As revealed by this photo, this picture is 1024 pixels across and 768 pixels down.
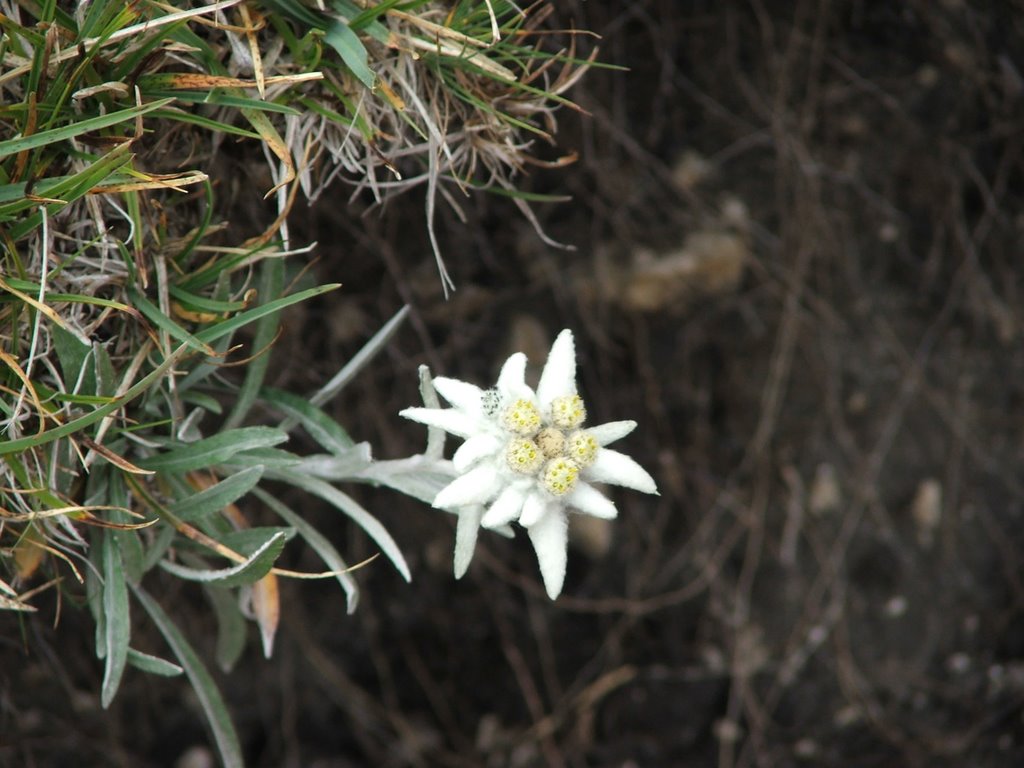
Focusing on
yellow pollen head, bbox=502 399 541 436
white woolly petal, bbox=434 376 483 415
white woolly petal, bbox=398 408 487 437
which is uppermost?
yellow pollen head, bbox=502 399 541 436

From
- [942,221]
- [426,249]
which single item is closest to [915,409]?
[942,221]

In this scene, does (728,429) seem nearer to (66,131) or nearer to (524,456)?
(524,456)

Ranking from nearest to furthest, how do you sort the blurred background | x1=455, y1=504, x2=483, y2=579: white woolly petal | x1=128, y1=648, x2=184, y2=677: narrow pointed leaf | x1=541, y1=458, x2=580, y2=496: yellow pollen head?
x1=541, y1=458, x2=580, y2=496: yellow pollen head < x1=455, y1=504, x2=483, y2=579: white woolly petal < x1=128, y1=648, x2=184, y2=677: narrow pointed leaf < the blurred background

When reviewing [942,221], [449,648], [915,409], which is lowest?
[449,648]

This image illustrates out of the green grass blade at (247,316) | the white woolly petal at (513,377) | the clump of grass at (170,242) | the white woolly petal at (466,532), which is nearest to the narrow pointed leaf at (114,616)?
the clump of grass at (170,242)

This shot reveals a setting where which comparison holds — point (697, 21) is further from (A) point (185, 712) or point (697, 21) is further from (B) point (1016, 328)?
(A) point (185, 712)

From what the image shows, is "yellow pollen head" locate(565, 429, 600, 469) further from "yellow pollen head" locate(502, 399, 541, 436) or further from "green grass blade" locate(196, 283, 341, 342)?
"green grass blade" locate(196, 283, 341, 342)

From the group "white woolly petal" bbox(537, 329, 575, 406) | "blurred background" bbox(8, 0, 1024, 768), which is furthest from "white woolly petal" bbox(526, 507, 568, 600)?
"blurred background" bbox(8, 0, 1024, 768)

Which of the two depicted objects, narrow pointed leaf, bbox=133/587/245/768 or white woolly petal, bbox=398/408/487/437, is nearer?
white woolly petal, bbox=398/408/487/437
